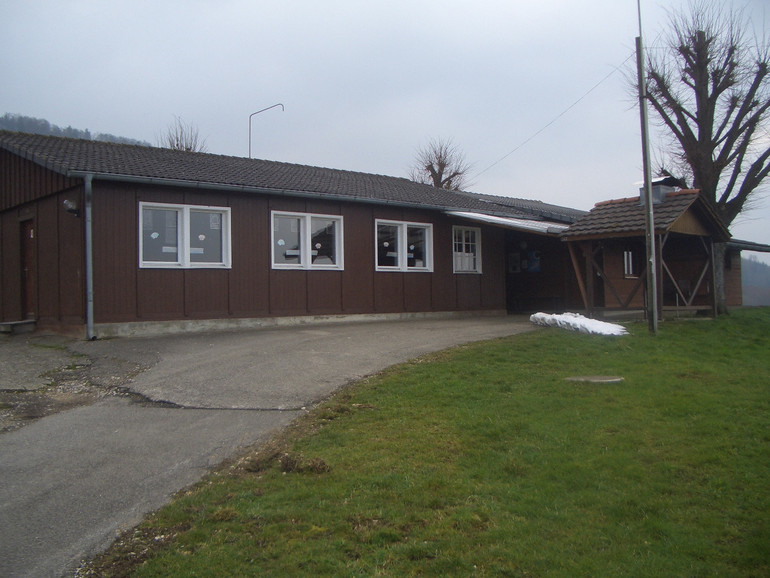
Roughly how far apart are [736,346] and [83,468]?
1109cm

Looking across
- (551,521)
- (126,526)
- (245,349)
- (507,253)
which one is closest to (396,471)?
(551,521)

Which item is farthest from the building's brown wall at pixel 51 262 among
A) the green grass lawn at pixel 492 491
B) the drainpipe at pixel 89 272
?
the green grass lawn at pixel 492 491

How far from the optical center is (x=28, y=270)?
16.2m

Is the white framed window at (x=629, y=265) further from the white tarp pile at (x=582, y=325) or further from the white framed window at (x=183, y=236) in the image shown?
the white framed window at (x=183, y=236)

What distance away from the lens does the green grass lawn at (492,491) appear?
3.95 metres

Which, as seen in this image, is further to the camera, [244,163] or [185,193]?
[244,163]

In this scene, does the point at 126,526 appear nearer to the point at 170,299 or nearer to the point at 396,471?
the point at 396,471

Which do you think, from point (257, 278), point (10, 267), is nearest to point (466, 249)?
point (257, 278)

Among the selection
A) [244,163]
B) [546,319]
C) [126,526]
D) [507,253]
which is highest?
[244,163]

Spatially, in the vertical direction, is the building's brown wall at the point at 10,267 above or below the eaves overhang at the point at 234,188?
below

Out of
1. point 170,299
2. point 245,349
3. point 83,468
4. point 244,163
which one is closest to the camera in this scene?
point 83,468

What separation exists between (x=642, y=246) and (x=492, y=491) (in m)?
16.9

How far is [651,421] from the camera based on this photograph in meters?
6.56

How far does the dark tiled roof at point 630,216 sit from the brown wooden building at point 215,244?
3.12 feet
